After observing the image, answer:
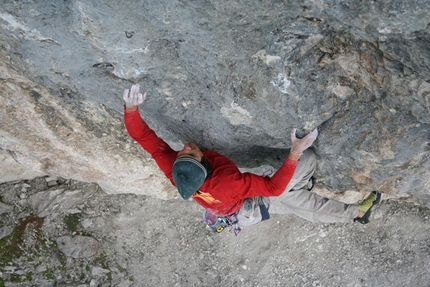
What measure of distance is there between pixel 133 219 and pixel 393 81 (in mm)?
5002

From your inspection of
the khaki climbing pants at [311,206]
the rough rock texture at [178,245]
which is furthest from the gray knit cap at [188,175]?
the rough rock texture at [178,245]

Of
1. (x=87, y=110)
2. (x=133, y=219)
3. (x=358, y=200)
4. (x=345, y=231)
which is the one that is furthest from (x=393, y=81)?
(x=133, y=219)

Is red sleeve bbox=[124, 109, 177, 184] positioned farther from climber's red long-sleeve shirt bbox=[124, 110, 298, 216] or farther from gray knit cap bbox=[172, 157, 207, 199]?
gray knit cap bbox=[172, 157, 207, 199]

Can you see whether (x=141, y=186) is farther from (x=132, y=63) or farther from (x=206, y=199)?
(x=132, y=63)

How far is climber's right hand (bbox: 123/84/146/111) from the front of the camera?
12.5 ft

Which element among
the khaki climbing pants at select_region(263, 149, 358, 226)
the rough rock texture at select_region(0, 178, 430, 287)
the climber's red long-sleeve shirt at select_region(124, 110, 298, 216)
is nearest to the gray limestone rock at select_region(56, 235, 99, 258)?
the rough rock texture at select_region(0, 178, 430, 287)

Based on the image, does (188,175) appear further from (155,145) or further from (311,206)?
(311,206)

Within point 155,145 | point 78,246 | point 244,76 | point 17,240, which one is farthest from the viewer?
point 78,246

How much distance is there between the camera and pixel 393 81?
3.12m

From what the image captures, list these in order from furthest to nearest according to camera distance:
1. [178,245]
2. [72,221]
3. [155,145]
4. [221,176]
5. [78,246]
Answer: [178,245], [72,221], [78,246], [155,145], [221,176]

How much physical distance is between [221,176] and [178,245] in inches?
125

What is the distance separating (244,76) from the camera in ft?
11.8

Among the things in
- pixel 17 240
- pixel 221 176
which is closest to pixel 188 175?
pixel 221 176

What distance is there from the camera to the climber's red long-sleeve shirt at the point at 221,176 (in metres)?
4.00
